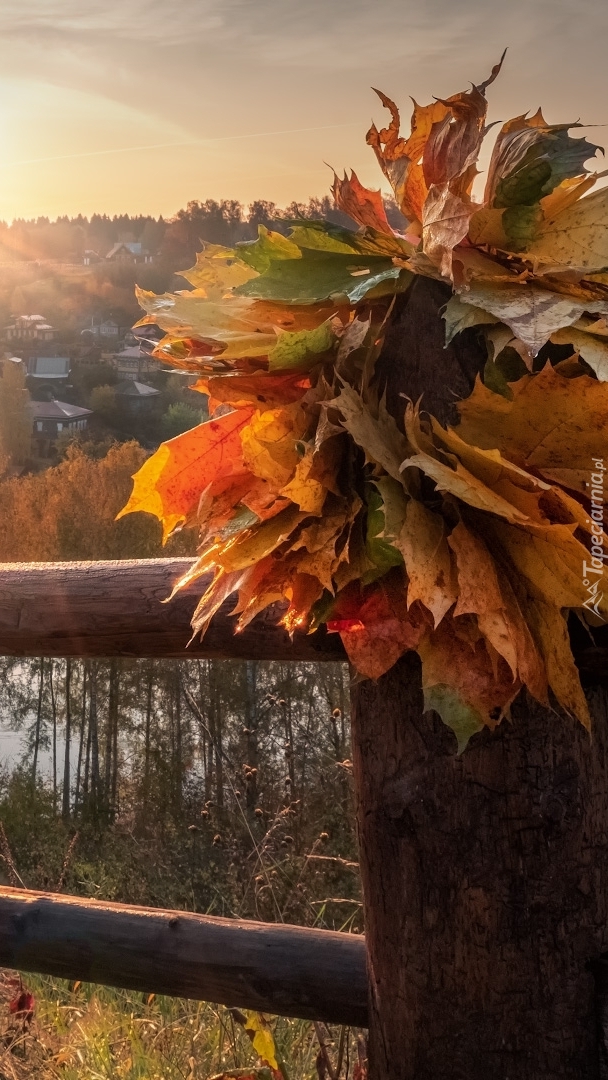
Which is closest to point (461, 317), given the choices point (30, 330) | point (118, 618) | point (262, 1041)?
point (118, 618)

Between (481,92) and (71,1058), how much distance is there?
76.1 inches

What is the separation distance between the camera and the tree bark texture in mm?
685

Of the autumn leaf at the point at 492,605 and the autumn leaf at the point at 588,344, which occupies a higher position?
the autumn leaf at the point at 588,344

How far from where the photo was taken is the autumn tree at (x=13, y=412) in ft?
34.6

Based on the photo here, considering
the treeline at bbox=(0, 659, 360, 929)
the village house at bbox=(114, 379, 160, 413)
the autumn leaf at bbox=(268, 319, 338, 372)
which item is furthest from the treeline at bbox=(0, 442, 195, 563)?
the autumn leaf at bbox=(268, 319, 338, 372)

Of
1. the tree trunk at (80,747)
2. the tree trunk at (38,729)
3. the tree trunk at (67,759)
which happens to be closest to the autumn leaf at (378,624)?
the tree trunk at (67,759)

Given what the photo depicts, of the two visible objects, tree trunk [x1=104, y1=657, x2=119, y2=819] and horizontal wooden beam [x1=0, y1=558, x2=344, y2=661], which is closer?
horizontal wooden beam [x1=0, y1=558, x2=344, y2=661]

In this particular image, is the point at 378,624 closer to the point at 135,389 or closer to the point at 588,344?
the point at 588,344

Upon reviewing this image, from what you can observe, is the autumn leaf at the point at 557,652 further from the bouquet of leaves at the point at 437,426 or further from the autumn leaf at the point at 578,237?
the autumn leaf at the point at 578,237

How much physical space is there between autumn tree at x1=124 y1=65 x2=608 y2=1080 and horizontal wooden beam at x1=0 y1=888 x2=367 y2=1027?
0.89ft

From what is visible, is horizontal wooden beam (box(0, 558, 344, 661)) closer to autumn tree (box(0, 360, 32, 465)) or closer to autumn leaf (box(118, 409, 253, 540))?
autumn leaf (box(118, 409, 253, 540))

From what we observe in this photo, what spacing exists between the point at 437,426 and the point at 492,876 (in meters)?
0.35

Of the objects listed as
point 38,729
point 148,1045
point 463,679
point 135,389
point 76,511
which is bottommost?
point 148,1045

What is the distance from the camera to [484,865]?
0.70m
